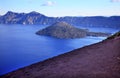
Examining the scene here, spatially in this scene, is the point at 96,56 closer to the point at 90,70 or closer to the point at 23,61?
the point at 90,70

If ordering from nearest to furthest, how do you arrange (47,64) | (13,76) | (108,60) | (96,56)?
(13,76) < (47,64) < (108,60) < (96,56)

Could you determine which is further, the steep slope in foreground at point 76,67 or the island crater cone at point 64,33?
the island crater cone at point 64,33

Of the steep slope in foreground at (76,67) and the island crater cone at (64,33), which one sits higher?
the steep slope in foreground at (76,67)

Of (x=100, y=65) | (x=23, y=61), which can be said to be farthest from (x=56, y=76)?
(x=23, y=61)

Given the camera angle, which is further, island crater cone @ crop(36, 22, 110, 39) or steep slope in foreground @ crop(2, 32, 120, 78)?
island crater cone @ crop(36, 22, 110, 39)

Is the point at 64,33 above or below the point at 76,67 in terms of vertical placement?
below

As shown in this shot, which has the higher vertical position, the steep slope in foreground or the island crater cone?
the steep slope in foreground

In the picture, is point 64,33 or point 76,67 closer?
point 76,67

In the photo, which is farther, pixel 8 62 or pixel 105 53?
pixel 8 62
